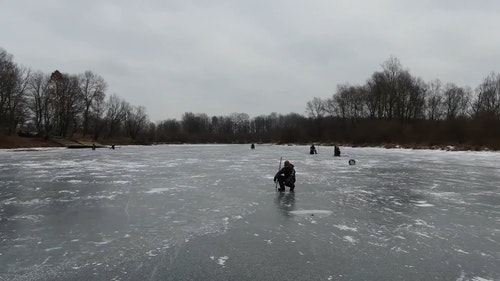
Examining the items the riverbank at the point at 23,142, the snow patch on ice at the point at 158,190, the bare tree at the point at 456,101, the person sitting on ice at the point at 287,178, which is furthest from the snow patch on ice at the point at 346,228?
the bare tree at the point at 456,101

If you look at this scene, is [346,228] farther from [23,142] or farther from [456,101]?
[456,101]

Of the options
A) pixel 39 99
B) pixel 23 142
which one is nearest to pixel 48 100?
pixel 39 99

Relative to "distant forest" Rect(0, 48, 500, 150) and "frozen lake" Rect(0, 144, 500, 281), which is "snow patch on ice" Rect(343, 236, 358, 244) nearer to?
"frozen lake" Rect(0, 144, 500, 281)

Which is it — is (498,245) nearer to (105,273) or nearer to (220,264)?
(220,264)

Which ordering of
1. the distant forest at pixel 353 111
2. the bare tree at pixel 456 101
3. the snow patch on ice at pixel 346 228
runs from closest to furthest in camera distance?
the snow patch on ice at pixel 346 228 < the distant forest at pixel 353 111 < the bare tree at pixel 456 101

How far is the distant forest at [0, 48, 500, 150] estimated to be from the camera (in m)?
43.3

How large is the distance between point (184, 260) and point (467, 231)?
4.68 meters

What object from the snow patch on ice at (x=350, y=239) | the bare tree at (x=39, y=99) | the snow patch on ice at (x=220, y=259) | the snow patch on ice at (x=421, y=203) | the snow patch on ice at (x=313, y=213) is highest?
the bare tree at (x=39, y=99)

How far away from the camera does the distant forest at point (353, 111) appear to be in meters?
43.3

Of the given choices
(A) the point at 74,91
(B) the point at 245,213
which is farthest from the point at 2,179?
(A) the point at 74,91

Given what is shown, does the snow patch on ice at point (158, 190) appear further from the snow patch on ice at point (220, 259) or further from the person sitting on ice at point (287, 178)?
Answer: the snow patch on ice at point (220, 259)

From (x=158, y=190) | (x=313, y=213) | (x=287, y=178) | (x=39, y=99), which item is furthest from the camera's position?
(x=39, y=99)

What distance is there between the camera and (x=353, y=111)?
84.6 m

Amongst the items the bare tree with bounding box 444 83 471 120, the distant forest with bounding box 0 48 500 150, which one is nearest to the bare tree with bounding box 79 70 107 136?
the distant forest with bounding box 0 48 500 150
